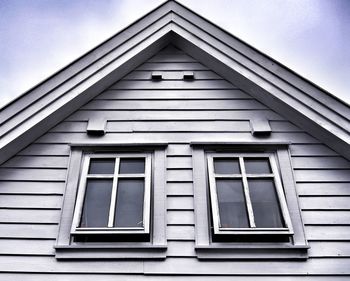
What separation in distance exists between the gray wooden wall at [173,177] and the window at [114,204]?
11cm

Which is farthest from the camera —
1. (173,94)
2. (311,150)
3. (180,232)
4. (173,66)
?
(173,66)

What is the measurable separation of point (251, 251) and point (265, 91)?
90.3 inches

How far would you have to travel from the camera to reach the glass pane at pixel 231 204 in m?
3.92

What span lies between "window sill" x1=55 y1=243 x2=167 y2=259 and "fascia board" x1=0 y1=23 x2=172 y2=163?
1578mm

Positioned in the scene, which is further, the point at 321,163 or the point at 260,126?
the point at 260,126

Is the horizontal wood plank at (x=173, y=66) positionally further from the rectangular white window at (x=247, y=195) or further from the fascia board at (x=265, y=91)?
the rectangular white window at (x=247, y=195)

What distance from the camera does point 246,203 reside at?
4.00 metres

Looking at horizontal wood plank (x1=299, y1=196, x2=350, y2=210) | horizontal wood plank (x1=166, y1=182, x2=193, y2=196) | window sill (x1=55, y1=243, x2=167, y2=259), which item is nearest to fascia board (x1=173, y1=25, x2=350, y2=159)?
horizontal wood plank (x1=299, y1=196, x2=350, y2=210)

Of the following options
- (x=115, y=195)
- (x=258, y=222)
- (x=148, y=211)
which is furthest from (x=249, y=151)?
(x=115, y=195)

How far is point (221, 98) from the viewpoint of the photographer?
4.94 metres

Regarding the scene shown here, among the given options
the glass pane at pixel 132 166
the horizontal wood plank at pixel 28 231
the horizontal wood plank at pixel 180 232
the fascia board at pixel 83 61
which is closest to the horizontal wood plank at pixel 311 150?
the horizontal wood plank at pixel 180 232

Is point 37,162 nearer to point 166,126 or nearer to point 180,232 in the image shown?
point 166,126

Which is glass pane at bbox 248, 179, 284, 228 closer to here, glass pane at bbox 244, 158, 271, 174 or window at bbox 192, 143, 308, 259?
window at bbox 192, 143, 308, 259

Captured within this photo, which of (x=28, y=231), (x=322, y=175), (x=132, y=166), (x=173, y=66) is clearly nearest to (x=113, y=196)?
(x=132, y=166)
